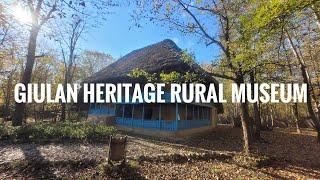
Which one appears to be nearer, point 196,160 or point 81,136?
Answer: point 196,160

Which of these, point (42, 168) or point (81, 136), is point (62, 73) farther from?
point (42, 168)

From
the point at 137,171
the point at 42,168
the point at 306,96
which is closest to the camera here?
the point at 42,168

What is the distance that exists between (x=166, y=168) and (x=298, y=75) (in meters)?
19.5

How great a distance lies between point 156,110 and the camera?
20.9m

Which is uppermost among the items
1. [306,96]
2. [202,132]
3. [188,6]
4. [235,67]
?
[188,6]

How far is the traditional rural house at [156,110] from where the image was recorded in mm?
19438

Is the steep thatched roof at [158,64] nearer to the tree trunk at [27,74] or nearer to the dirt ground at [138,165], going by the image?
the tree trunk at [27,74]

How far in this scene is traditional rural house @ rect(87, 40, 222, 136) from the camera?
1944 cm

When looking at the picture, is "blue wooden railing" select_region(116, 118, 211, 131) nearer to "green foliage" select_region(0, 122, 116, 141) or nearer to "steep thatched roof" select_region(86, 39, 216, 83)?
"steep thatched roof" select_region(86, 39, 216, 83)

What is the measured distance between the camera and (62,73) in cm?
4584

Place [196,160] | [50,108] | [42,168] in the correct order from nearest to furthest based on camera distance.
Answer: [42,168]
[196,160]
[50,108]

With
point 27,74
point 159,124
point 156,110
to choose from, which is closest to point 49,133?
point 27,74

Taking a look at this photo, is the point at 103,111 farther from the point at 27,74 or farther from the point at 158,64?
the point at 27,74

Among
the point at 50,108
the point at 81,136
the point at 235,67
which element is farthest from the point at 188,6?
the point at 50,108
